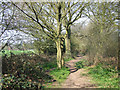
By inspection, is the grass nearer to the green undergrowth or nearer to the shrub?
the shrub

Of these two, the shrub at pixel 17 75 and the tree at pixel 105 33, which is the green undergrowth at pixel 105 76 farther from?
the shrub at pixel 17 75

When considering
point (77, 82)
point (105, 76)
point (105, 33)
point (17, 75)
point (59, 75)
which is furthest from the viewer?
point (105, 33)

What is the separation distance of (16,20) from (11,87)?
3.24 meters

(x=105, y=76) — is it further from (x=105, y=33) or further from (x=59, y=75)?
(x=105, y=33)

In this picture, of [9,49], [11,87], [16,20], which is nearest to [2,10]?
[16,20]

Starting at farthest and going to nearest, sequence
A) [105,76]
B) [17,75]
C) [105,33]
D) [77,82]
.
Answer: [105,33] < [105,76] < [77,82] < [17,75]

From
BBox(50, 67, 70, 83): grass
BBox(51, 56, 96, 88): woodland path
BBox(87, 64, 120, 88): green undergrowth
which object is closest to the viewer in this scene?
BBox(51, 56, 96, 88): woodland path

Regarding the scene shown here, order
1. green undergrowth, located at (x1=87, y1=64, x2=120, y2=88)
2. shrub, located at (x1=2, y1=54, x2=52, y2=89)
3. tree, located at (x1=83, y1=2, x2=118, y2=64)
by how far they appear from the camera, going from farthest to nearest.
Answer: tree, located at (x1=83, y1=2, x2=118, y2=64) → green undergrowth, located at (x1=87, y1=64, x2=120, y2=88) → shrub, located at (x1=2, y1=54, x2=52, y2=89)

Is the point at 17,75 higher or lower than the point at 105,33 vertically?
lower

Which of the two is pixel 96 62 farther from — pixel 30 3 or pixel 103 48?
pixel 30 3

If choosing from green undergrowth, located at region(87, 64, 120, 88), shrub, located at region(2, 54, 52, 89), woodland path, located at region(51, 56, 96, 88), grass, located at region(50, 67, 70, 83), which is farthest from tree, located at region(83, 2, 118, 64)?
shrub, located at region(2, 54, 52, 89)

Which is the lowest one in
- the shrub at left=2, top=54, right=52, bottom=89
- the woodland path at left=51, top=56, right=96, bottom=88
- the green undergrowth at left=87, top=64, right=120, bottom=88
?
the woodland path at left=51, top=56, right=96, bottom=88

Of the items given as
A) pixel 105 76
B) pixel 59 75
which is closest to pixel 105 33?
pixel 105 76

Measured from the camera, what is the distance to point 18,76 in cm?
394
